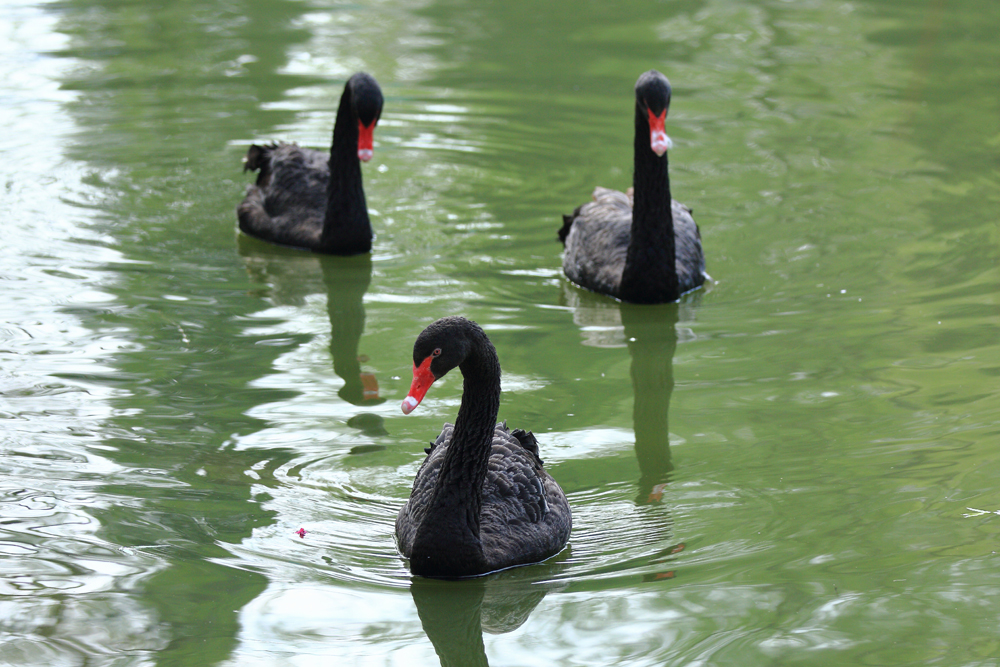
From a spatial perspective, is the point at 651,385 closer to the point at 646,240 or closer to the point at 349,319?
the point at 646,240

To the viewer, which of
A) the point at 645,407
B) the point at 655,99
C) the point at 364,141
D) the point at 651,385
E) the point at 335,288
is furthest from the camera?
the point at 364,141

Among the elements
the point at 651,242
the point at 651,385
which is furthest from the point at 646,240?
the point at 651,385

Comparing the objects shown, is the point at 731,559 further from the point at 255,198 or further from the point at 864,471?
the point at 255,198

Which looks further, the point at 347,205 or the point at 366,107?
the point at 347,205

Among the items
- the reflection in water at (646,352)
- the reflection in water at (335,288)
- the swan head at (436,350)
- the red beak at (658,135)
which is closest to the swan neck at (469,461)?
the swan head at (436,350)

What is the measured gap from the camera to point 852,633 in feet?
13.9

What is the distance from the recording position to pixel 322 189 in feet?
29.1

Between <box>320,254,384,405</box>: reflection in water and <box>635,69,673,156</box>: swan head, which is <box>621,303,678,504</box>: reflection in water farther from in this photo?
<box>320,254,384,405</box>: reflection in water

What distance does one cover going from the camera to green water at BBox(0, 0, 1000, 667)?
437 centimetres

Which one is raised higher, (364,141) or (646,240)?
(364,141)

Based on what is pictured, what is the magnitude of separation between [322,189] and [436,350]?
189 inches

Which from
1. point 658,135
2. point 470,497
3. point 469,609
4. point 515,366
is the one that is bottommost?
point 469,609

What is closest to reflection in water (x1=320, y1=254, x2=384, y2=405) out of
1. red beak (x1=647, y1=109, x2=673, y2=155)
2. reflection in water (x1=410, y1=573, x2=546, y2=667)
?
reflection in water (x1=410, y1=573, x2=546, y2=667)

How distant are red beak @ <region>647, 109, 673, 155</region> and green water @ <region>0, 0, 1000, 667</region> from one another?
1061 mm
